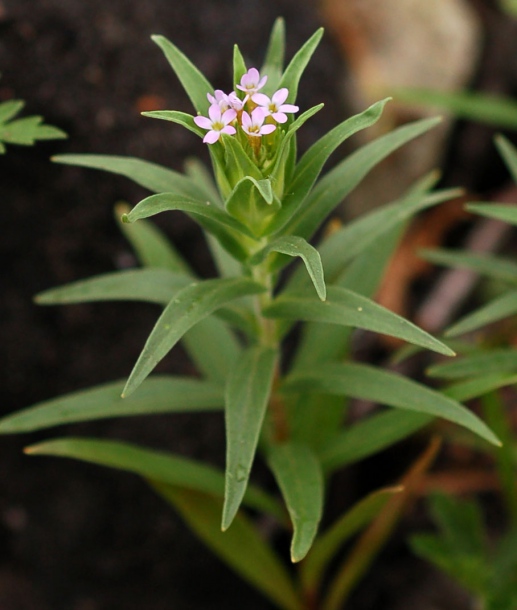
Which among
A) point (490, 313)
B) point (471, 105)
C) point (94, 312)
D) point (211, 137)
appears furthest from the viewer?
point (471, 105)

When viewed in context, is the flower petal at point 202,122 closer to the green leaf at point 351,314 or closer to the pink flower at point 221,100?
the pink flower at point 221,100

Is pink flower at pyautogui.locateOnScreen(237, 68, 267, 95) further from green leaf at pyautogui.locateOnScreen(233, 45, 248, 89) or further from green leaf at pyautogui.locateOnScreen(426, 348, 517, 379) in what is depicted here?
green leaf at pyautogui.locateOnScreen(426, 348, 517, 379)

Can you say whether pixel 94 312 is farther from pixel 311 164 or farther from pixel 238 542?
pixel 311 164

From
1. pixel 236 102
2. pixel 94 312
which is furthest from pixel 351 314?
pixel 94 312

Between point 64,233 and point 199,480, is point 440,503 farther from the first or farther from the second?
point 64,233

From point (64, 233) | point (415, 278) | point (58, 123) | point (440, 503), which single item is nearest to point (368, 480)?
point (440, 503)

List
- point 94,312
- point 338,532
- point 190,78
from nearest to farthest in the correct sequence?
point 190,78
point 338,532
point 94,312

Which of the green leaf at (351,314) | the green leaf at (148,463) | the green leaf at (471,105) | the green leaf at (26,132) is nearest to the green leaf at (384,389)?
the green leaf at (351,314)

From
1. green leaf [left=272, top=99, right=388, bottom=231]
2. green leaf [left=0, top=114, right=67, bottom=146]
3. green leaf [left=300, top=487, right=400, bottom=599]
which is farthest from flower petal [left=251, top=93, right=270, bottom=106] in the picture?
green leaf [left=300, top=487, right=400, bottom=599]
